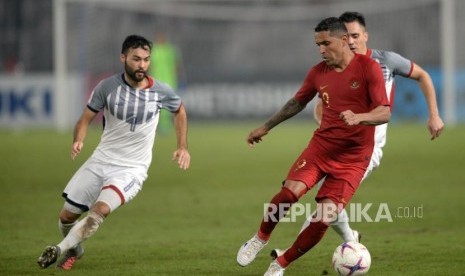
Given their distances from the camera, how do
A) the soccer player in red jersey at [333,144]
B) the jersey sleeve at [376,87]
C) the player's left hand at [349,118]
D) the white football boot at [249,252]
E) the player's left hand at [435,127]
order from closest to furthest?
the player's left hand at [349,118], the jersey sleeve at [376,87], the soccer player in red jersey at [333,144], the white football boot at [249,252], the player's left hand at [435,127]

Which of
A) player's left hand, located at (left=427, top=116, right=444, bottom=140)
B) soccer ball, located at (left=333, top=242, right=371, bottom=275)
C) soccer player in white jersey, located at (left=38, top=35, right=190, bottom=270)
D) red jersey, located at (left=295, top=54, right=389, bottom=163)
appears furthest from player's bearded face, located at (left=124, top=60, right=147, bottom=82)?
player's left hand, located at (left=427, top=116, right=444, bottom=140)

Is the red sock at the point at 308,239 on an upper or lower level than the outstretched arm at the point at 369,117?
lower

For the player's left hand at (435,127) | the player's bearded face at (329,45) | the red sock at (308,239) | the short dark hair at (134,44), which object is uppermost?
the player's bearded face at (329,45)

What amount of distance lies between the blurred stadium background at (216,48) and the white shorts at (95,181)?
1867 centimetres

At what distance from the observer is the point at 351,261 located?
8.32 m

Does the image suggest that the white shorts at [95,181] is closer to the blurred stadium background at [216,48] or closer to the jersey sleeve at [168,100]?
the jersey sleeve at [168,100]

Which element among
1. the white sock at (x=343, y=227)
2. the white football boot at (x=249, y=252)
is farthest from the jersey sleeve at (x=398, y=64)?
the white football boot at (x=249, y=252)

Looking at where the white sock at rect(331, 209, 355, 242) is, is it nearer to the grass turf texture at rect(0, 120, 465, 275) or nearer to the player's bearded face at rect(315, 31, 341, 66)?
the grass turf texture at rect(0, 120, 465, 275)

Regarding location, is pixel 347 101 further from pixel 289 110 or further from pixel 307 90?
pixel 289 110

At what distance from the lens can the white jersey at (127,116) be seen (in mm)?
9594

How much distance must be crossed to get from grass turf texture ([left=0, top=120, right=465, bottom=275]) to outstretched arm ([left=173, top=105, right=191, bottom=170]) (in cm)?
96

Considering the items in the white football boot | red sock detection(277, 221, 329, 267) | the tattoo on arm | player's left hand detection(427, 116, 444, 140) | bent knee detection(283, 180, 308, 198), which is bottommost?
the white football boot

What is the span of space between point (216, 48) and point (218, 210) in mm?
17626

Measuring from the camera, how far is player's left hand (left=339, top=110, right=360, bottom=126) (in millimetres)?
7940
